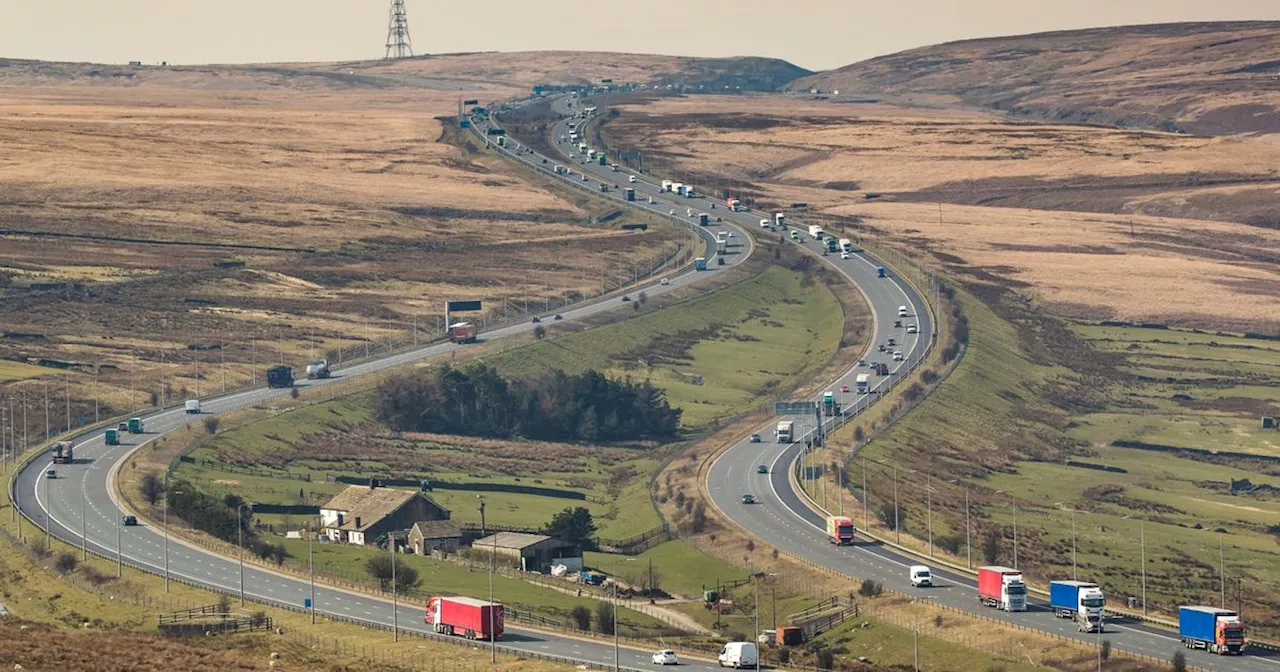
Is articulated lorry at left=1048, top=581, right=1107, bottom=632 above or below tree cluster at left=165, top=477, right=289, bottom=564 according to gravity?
above

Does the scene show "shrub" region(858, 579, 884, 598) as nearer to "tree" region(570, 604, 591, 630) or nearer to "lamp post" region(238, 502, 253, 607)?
"tree" region(570, 604, 591, 630)

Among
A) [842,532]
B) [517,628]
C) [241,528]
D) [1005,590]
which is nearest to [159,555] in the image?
[241,528]

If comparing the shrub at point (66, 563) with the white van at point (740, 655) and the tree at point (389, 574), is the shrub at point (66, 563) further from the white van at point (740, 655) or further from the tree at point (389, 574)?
the white van at point (740, 655)

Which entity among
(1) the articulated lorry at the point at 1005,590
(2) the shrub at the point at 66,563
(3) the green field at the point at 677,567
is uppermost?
(1) the articulated lorry at the point at 1005,590

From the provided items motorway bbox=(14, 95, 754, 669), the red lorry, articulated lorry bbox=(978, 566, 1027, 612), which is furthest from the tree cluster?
articulated lorry bbox=(978, 566, 1027, 612)

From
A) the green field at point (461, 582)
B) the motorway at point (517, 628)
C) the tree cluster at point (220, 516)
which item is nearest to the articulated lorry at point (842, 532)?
the motorway at point (517, 628)

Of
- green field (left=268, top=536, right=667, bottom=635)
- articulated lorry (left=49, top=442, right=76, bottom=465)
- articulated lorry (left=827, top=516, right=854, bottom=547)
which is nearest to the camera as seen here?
green field (left=268, top=536, right=667, bottom=635)

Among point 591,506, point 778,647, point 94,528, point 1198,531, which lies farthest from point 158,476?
point 1198,531

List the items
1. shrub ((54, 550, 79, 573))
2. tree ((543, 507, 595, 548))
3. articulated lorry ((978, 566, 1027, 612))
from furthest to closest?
tree ((543, 507, 595, 548)), shrub ((54, 550, 79, 573)), articulated lorry ((978, 566, 1027, 612))
